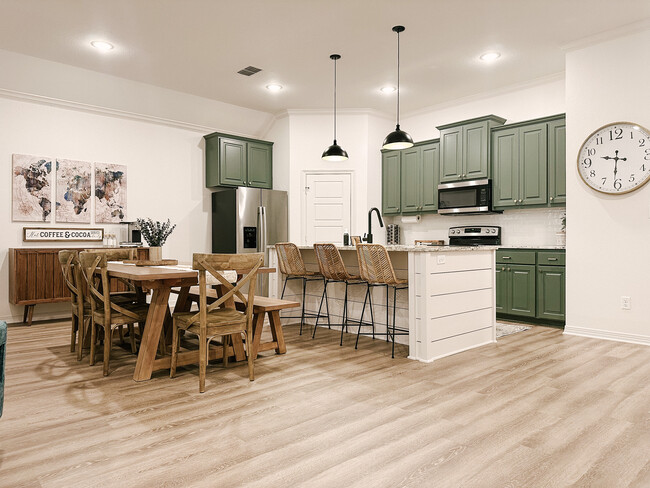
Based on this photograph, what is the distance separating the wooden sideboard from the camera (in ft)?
16.4

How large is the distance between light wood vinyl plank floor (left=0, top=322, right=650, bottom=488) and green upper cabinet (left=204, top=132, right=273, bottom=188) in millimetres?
3536

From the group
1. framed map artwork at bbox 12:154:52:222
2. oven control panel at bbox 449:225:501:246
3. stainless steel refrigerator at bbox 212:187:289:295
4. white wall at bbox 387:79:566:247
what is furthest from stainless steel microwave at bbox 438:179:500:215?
framed map artwork at bbox 12:154:52:222

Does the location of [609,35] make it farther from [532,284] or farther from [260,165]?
[260,165]

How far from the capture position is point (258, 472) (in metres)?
1.91

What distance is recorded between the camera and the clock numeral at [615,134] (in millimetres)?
4363

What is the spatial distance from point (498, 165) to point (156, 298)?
14.8 feet

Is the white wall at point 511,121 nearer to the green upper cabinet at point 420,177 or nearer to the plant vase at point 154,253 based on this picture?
the green upper cabinet at point 420,177

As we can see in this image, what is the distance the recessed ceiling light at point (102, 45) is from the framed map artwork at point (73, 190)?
1518 mm

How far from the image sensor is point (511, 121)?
6082 millimetres

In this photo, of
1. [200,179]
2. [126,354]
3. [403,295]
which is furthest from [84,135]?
[403,295]

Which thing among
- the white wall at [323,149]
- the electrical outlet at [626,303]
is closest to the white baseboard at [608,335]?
the electrical outlet at [626,303]

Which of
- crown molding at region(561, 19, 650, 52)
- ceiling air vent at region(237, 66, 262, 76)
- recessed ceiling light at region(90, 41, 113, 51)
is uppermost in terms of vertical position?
ceiling air vent at region(237, 66, 262, 76)

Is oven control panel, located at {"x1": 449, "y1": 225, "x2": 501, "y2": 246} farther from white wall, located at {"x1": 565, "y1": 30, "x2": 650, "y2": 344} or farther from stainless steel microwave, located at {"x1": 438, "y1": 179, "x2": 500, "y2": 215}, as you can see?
white wall, located at {"x1": 565, "y1": 30, "x2": 650, "y2": 344}

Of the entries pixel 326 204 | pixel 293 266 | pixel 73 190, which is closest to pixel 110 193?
pixel 73 190
